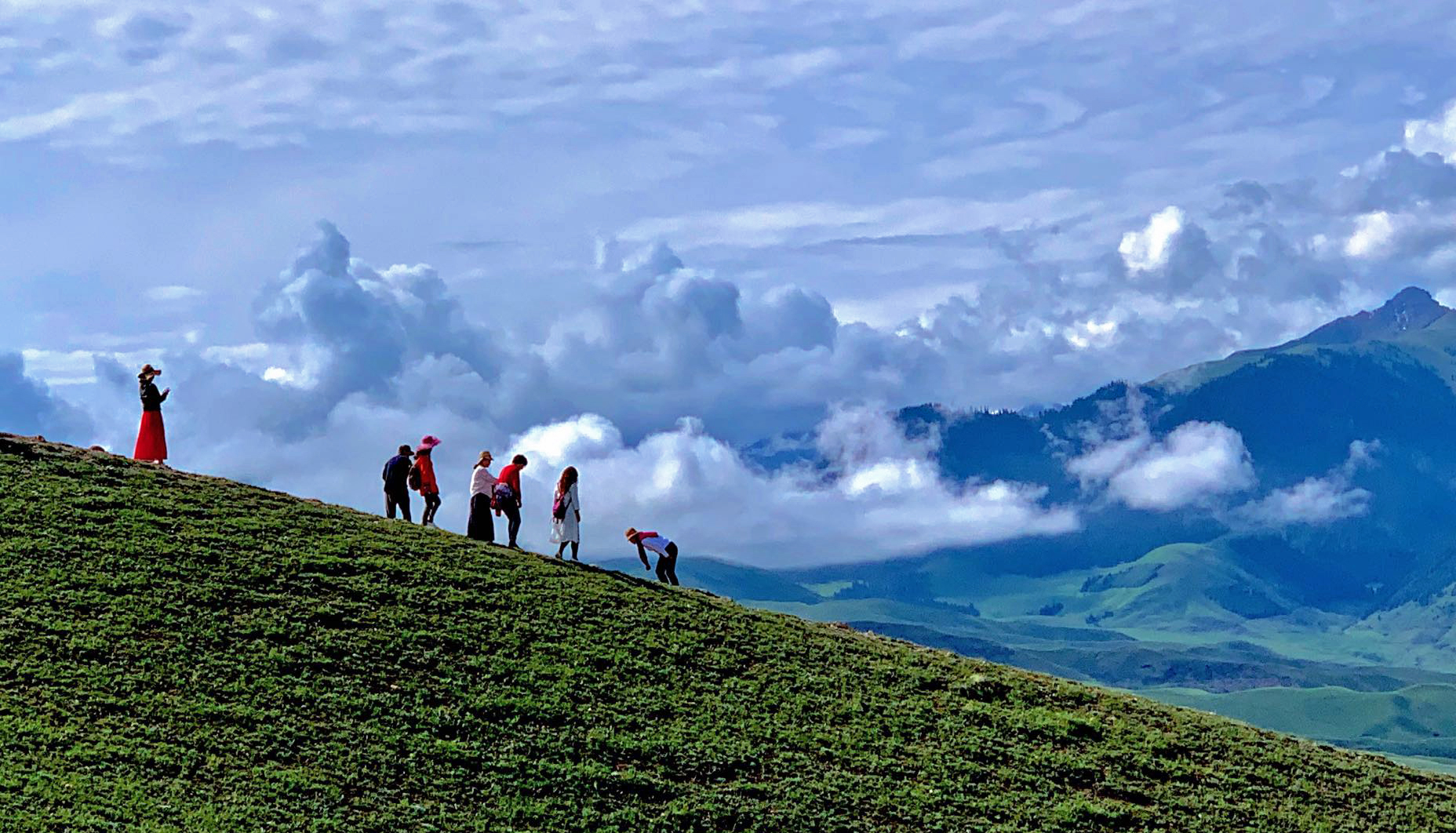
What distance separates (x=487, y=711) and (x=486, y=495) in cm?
1329

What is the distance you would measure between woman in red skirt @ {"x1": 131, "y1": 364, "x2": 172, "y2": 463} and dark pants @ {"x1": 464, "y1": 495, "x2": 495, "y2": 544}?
10478 mm

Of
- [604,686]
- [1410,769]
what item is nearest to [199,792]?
[604,686]

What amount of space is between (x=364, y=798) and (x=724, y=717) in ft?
32.5

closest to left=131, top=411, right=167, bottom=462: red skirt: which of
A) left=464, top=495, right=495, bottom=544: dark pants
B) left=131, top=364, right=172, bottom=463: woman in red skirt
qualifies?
left=131, top=364, right=172, bottom=463: woman in red skirt

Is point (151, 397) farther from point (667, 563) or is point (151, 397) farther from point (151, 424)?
point (667, 563)

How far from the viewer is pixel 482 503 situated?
4791cm

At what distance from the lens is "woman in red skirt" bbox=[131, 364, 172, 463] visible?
48.2 metres

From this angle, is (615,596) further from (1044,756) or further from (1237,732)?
(1237,732)

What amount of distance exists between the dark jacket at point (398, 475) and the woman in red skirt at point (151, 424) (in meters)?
7.49

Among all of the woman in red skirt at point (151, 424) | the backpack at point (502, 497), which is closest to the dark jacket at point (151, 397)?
the woman in red skirt at point (151, 424)

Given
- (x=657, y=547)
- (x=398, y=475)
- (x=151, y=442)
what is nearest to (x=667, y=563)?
(x=657, y=547)

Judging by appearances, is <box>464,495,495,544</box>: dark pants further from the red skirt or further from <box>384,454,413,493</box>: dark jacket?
the red skirt

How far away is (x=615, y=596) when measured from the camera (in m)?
44.8

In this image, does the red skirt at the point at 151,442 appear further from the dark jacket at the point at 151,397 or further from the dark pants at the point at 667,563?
the dark pants at the point at 667,563
